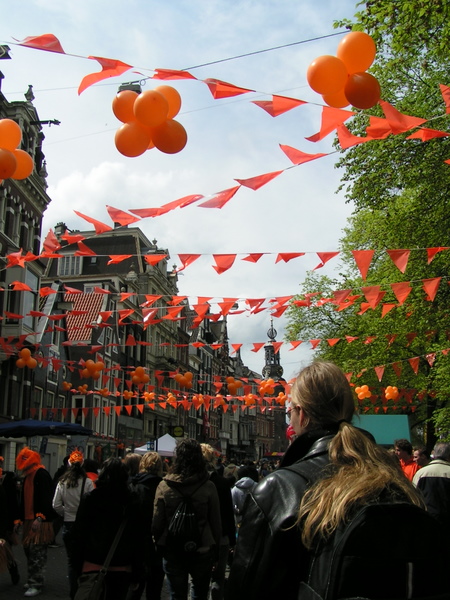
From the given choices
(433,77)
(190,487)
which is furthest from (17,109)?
(190,487)

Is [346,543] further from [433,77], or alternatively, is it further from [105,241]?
[105,241]

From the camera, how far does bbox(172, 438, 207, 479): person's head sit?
5898 millimetres

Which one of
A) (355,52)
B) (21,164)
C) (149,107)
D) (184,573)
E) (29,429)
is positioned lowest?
(184,573)

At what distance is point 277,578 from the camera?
1748 mm

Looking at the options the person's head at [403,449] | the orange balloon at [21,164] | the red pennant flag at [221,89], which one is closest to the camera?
the red pennant flag at [221,89]

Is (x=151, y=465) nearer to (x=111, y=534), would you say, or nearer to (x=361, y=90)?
(x=111, y=534)

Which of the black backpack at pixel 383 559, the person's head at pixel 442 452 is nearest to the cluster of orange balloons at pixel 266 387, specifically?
the person's head at pixel 442 452

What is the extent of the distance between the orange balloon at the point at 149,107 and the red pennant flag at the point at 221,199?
40.1 inches

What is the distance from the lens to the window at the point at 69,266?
4712 centimetres

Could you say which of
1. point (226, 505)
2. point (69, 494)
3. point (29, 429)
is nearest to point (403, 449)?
point (226, 505)

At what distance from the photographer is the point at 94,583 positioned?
15.7 ft

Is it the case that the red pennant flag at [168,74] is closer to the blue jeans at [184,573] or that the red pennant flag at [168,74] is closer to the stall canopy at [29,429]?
the blue jeans at [184,573]

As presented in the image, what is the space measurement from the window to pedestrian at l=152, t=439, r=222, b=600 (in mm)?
42256

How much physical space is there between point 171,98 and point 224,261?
10.4ft
